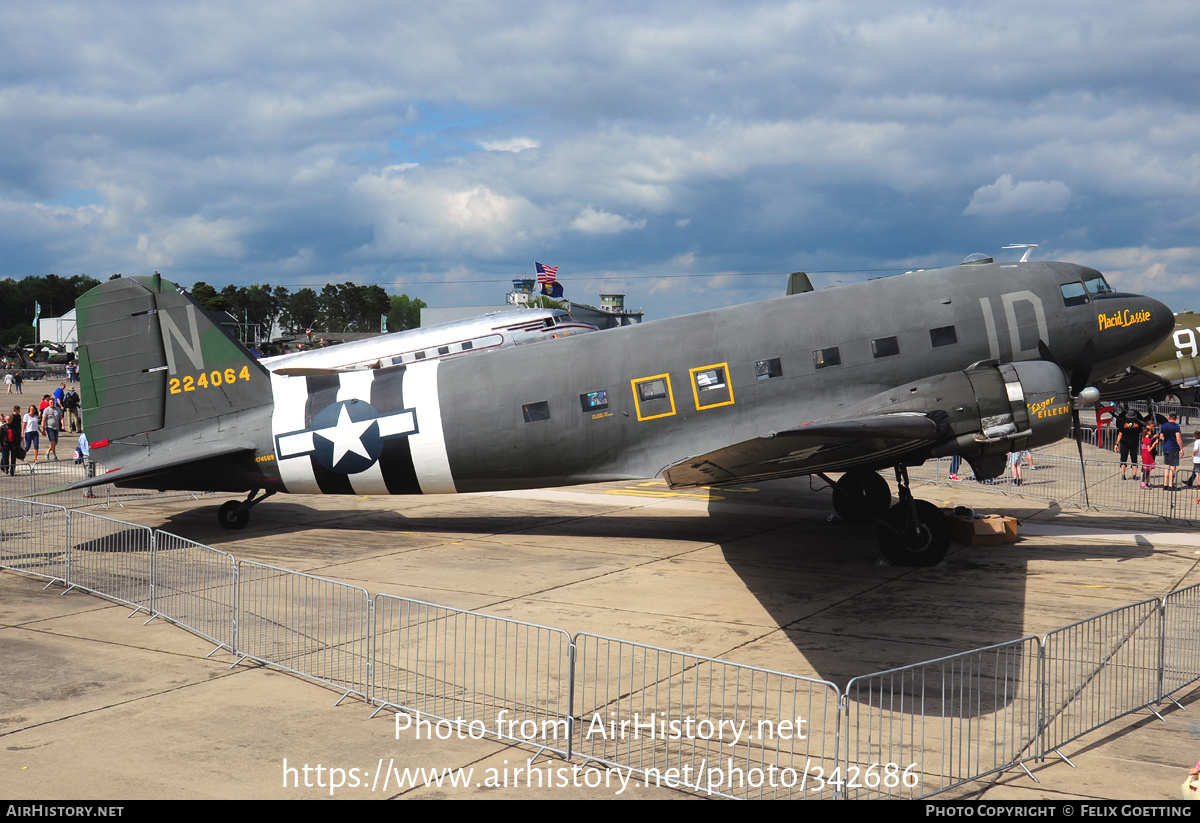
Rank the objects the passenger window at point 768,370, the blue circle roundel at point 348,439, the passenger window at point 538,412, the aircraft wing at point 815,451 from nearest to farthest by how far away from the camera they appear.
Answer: the aircraft wing at point 815,451, the passenger window at point 768,370, the passenger window at point 538,412, the blue circle roundel at point 348,439

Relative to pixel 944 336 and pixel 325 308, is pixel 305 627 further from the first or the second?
pixel 325 308

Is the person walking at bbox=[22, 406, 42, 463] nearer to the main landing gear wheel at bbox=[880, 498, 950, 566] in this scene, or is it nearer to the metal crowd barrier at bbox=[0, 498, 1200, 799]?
the metal crowd barrier at bbox=[0, 498, 1200, 799]

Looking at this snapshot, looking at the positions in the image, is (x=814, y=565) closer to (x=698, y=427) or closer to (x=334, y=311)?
(x=698, y=427)

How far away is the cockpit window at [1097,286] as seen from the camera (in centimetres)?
1655

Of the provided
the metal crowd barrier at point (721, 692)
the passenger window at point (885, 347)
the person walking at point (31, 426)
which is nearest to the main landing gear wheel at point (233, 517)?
the metal crowd barrier at point (721, 692)

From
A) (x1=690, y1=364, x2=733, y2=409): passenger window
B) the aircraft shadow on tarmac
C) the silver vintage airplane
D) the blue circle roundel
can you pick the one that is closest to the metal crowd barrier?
the aircraft shadow on tarmac

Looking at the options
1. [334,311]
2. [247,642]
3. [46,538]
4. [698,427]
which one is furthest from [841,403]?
[334,311]

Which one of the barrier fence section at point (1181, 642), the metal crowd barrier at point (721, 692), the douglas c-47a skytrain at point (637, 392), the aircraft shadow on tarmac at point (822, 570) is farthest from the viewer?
the douglas c-47a skytrain at point (637, 392)

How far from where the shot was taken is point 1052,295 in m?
16.2

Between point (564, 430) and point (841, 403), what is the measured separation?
5.04 meters

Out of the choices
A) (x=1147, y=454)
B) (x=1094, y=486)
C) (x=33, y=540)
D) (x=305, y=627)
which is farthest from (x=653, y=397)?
(x=1147, y=454)

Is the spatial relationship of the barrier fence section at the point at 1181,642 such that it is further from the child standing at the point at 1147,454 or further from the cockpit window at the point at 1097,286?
the child standing at the point at 1147,454

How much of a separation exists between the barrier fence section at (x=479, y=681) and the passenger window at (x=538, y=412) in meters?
5.33

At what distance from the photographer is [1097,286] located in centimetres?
1667
